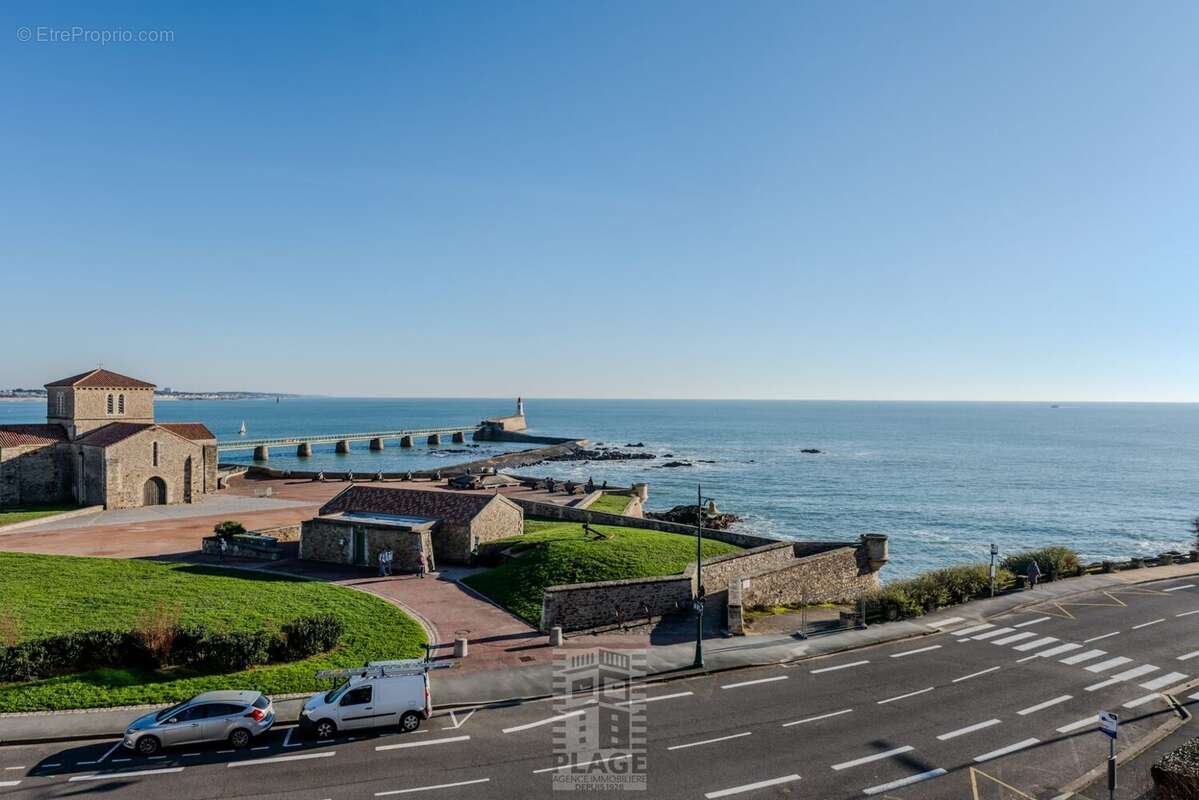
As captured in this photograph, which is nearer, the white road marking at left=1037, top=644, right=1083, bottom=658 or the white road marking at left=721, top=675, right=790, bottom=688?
the white road marking at left=721, top=675, right=790, bottom=688

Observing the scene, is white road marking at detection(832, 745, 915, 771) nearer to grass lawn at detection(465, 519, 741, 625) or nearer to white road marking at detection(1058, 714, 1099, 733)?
white road marking at detection(1058, 714, 1099, 733)

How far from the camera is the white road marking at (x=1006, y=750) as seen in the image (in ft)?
56.4

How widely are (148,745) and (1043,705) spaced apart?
25.8m

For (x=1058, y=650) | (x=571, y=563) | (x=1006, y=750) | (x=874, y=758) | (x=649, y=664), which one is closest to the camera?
(x=874, y=758)

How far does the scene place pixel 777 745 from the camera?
58.2ft

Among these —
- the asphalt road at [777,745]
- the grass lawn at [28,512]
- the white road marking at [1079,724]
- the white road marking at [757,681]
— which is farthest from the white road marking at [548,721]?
the grass lawn at [28,512]

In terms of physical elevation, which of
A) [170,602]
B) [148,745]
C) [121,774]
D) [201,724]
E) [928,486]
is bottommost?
[928,486]

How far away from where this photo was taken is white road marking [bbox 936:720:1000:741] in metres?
18.4

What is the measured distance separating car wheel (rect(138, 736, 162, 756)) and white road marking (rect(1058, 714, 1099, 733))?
2471 centimetres

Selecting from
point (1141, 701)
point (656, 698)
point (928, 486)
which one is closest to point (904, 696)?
point (1141, 701)

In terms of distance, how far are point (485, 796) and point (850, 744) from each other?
9778mm

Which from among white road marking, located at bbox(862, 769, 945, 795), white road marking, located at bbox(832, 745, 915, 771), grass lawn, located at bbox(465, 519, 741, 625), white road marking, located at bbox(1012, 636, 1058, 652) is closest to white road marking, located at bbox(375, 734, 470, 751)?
grass lawn, located at bbox(465, 519, 741, 625)

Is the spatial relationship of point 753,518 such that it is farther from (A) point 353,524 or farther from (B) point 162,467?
(B) point 162,467

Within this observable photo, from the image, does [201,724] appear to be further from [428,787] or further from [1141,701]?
[1141,701]
